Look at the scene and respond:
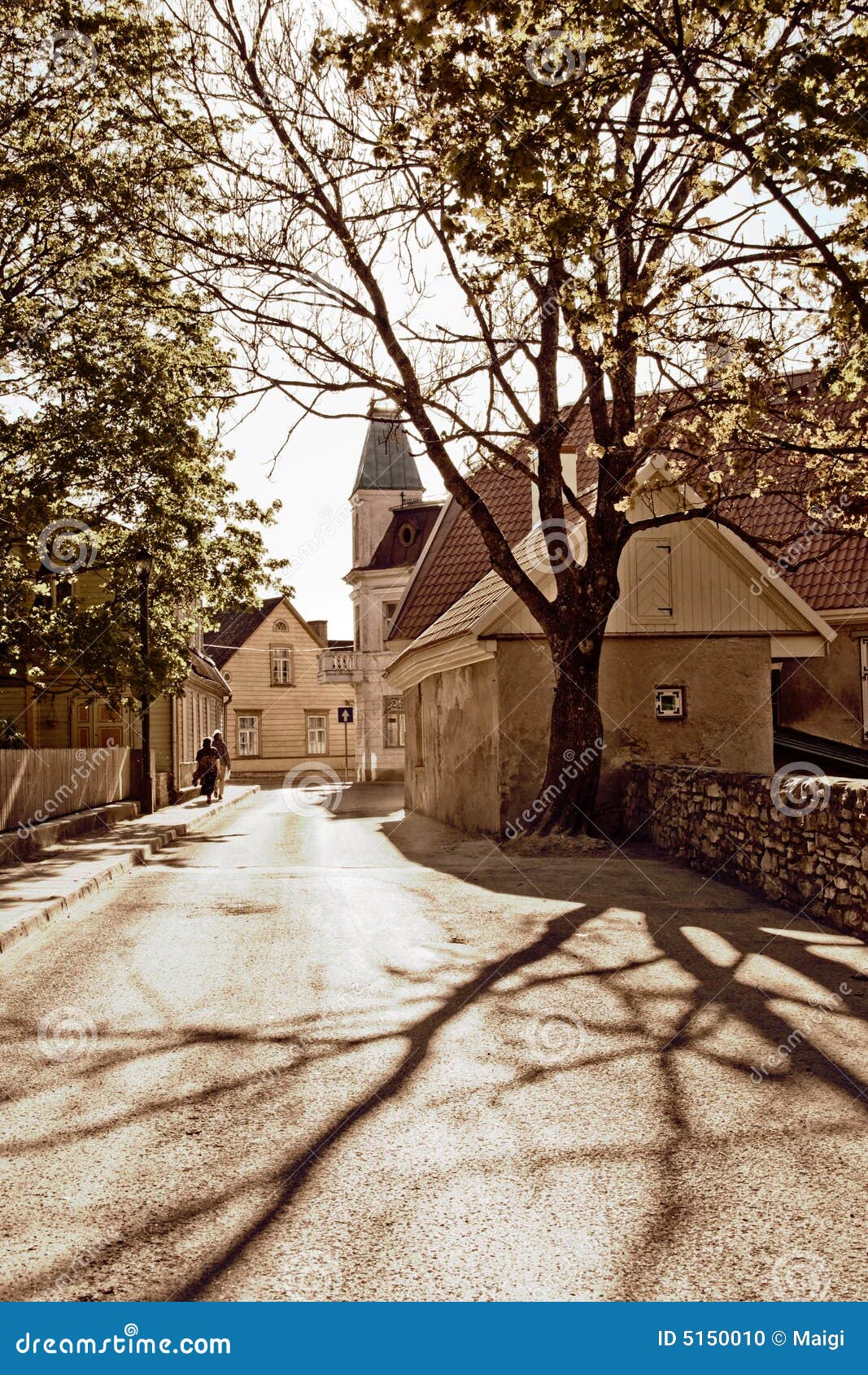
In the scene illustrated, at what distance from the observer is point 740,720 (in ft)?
62.7

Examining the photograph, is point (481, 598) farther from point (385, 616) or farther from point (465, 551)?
point (385, 616)

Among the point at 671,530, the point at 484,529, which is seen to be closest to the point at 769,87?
the point at 484,529

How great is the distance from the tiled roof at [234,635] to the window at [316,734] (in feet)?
17.1

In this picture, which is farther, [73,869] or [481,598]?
[481,598]

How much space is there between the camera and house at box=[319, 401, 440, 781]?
50.5 metres

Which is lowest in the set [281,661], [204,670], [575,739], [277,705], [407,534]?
[575,739]

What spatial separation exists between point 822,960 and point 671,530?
462 inches

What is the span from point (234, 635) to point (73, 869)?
51227 millimetres

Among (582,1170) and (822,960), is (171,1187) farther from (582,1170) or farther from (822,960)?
(822,960)

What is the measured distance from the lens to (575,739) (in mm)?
16609

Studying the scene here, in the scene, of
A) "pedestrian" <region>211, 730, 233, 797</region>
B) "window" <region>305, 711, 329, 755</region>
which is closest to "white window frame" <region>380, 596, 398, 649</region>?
"window" <region>305, 711, 329, 755</region>

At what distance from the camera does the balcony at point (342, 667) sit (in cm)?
5194

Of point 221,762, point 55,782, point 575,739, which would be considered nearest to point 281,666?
point 221,762

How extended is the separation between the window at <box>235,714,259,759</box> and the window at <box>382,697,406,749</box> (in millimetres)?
12656
